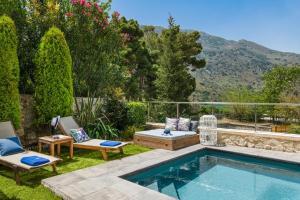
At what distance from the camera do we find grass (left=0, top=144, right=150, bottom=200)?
478 centimetres

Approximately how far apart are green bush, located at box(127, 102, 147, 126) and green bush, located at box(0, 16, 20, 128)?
440 cm

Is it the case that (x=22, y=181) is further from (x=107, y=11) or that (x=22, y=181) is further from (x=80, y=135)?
(x=107, y=11)

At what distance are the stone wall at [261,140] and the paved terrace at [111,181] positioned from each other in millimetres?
431

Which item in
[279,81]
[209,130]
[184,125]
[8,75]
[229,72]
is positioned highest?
[229,72]

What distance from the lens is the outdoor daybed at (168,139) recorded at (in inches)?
327

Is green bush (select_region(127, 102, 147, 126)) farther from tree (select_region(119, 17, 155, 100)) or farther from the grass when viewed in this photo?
tree (select_region(119, 17, 155, 100))

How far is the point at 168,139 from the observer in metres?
8.30

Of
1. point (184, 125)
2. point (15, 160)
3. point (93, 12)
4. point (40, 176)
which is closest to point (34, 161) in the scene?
point (15, 160)

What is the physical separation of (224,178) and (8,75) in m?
6.48

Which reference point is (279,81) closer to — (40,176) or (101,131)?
(101,131)

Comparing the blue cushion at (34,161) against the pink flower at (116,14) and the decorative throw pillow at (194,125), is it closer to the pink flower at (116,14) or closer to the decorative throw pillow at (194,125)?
the decorative throw pillow at (194,125)

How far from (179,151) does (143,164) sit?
1.89m

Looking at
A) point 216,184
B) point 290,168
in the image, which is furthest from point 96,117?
point 290,168

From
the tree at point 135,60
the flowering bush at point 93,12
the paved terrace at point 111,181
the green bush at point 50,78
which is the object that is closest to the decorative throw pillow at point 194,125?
the paved terrace at point 111,181
